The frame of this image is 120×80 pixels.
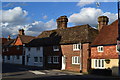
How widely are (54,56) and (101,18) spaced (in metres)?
11.4

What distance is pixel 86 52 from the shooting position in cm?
3250

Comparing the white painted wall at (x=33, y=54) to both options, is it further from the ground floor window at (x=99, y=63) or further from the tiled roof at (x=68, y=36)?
the ground floor window at (x=99, y=63)

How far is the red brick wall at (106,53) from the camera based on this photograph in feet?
93.9

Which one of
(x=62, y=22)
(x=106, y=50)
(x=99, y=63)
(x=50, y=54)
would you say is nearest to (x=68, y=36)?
(x=50, y=54)

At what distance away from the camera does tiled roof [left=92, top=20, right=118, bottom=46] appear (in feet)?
98.6

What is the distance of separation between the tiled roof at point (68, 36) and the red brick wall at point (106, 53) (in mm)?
2395

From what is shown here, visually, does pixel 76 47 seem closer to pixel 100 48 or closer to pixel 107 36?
pixel 100 48

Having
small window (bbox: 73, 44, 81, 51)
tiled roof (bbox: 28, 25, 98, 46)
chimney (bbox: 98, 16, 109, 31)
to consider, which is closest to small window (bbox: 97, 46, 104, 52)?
tiled roof (bbox: 28, 25, 98, 46)

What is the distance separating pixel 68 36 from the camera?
37.0 metres

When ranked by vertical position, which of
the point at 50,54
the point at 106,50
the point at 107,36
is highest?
the point at 107,36

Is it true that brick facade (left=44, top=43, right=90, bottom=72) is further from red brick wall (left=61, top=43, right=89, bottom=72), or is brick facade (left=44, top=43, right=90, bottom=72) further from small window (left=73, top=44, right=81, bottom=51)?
small window (left=73, top=44, right=81, bottom=51)

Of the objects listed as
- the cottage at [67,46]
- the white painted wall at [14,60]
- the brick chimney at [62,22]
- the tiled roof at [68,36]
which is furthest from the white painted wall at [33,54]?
the brick chimney at [62,22]

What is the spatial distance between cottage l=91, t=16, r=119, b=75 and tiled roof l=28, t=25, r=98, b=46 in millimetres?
1820

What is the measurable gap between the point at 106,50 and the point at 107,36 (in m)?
2.91
